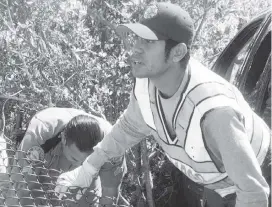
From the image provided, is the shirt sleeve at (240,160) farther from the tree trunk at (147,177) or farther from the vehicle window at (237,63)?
the tree trunk at (147,177)

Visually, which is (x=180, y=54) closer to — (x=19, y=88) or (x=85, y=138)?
(x=85, y=138)

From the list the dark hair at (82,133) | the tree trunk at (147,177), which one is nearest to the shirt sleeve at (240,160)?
the dark hair at (82,133)

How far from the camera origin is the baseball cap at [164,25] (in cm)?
250

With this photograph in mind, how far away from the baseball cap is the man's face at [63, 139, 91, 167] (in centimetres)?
105

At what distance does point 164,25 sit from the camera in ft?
8.22

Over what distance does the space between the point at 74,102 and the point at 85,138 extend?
133 centimetres

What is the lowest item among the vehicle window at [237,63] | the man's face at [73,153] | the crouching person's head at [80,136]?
the man's face at [73,153]

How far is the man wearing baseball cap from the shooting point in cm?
203

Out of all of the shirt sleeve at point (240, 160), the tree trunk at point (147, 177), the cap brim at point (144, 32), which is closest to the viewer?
the shirt sleeve at point (240, 160)

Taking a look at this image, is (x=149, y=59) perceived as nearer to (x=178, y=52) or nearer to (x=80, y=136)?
(x=178, y=52)

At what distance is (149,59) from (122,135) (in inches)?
21.8

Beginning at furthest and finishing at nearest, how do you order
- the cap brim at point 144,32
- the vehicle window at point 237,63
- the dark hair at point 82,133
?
1. the vehicle window at point 237,63
2. the dark hair at point 82,133
3. the cap brim at point 144,32

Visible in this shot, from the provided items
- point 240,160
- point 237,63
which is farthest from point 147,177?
point 240,160

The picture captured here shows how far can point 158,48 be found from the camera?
2533mm
